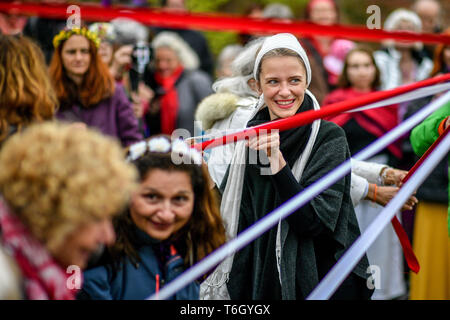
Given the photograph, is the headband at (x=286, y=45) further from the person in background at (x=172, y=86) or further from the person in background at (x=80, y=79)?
the person in background at (x=172, y=86)

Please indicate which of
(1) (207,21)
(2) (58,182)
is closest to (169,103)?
(1) (207,21)

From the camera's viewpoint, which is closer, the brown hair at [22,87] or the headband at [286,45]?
the headband at [286,45]

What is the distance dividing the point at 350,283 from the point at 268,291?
0.40m

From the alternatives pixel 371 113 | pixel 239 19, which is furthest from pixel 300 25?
pixel 371 113

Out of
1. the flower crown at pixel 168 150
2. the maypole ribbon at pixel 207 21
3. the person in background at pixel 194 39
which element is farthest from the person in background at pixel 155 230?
the person in background at pixel 194 39

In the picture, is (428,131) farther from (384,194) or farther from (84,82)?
(84,82)

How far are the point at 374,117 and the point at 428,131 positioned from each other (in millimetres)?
1949

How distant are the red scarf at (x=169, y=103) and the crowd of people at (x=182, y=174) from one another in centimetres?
1

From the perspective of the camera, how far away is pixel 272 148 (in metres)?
2.84

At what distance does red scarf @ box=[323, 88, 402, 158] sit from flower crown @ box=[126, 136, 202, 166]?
9.31ft

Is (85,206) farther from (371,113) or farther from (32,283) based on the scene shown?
(371,113)

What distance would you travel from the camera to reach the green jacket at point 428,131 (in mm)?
3646

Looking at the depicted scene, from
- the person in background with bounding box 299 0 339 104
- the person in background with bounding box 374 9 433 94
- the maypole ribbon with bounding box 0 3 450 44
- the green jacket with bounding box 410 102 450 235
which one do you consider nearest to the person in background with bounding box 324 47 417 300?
the maypole ribbon with bounding box 0 3 450 44

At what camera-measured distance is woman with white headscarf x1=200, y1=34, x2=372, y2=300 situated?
2.98 m
